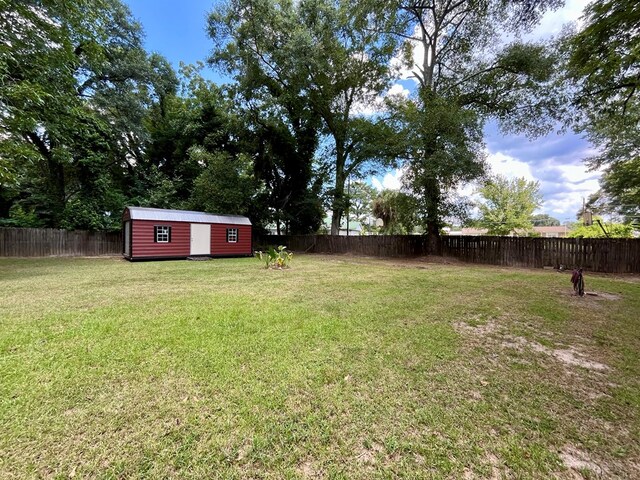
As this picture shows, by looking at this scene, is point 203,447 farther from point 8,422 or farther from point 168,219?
point 168,219

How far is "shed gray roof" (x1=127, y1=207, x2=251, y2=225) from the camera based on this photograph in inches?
470

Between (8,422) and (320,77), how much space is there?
19422 millimetres

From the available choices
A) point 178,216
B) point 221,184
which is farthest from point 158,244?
point 221,184

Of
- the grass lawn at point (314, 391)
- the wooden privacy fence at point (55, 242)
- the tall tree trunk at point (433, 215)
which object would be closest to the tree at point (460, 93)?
the tall tree trunk at point (433, 215)

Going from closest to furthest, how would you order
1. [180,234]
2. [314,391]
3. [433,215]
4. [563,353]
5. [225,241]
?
[314,391] < [563,353] < [433,215] < [180,234] < [225,241]

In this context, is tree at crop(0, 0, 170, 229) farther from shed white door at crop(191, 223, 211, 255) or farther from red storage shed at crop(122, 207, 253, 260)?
shed white door at crop(191, 223, 211, 255)

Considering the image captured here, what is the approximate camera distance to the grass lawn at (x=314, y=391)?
1.61 m

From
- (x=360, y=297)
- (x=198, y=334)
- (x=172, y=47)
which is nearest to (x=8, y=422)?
(x=198, y=334)

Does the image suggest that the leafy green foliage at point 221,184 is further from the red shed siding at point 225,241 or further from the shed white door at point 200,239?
the shed white door at point 200,239

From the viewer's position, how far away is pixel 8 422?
184 centimetres

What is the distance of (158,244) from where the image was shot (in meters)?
12.4

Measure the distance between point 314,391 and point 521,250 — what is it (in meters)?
12.3

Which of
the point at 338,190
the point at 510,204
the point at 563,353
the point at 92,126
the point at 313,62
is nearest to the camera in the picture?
the point at 563,353

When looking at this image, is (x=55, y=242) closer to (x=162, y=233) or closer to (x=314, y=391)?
(x=162, y=233)
